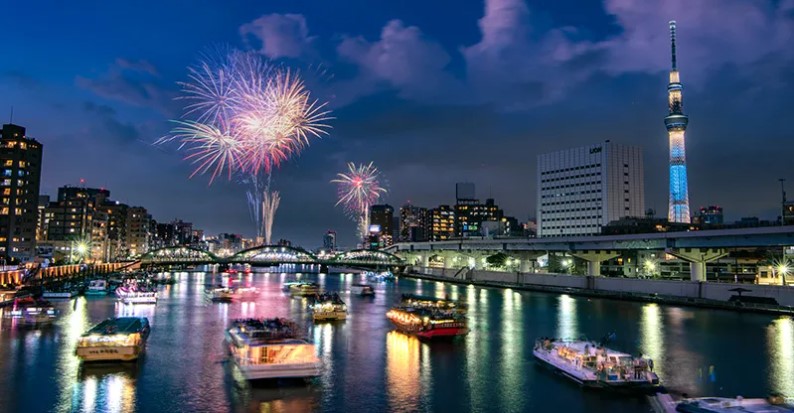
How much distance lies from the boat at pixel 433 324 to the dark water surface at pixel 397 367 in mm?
1125

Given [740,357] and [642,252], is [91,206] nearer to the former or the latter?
[642,252]

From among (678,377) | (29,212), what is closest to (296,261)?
(29,212)

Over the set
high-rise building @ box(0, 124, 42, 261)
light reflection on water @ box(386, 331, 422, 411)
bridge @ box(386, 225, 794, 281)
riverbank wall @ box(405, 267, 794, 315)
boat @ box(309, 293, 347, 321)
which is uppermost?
high-rise building @ box(0, 124, 42, 261)

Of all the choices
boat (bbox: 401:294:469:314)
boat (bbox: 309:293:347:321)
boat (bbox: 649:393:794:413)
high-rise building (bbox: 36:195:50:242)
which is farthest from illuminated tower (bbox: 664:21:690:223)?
high-rise building (bbox: 36:195:50:242)

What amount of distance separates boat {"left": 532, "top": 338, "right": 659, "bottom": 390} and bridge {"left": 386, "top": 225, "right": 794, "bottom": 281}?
44.4 m

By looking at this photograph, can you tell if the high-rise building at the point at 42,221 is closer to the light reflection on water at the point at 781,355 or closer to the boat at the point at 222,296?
the boat at the point at 222,296

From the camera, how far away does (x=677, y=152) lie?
171m

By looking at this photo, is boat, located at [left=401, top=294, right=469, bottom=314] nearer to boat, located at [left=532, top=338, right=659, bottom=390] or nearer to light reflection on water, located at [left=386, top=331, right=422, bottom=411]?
light reflection on water, located at [left=386, top=331, right=422, bottom=411]

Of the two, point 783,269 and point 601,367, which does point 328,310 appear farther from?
point 783,269

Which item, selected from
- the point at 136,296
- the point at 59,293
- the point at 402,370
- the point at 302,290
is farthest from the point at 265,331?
the point at 59,293

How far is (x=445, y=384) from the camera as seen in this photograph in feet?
112

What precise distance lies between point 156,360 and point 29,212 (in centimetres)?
9976

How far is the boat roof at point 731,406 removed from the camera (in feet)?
80.5

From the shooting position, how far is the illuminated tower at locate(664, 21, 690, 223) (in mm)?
169000
